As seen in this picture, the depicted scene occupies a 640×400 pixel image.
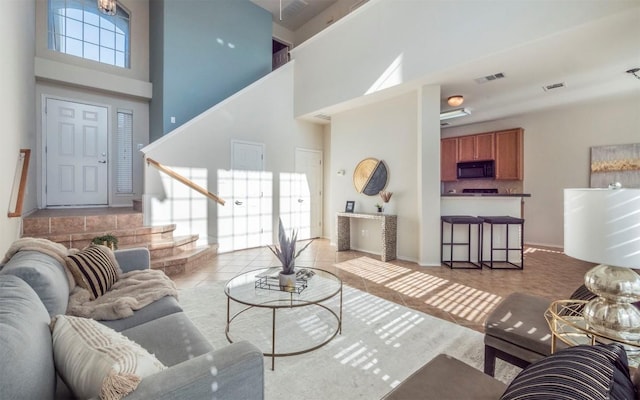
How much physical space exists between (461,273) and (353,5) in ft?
23.5

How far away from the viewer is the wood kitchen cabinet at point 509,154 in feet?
21.0

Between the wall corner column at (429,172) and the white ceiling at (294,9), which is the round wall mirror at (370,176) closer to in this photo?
the wall corner column at (429,172)

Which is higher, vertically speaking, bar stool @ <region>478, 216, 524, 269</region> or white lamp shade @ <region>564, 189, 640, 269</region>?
white lamp shade @ <region>564, 189, 640, 269</region>

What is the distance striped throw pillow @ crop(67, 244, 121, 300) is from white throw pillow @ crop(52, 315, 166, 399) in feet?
3.45

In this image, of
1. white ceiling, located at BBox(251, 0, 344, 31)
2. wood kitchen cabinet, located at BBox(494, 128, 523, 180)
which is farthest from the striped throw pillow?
wood kitchen cabinet, located at BBox(494, 128, 523, 180)

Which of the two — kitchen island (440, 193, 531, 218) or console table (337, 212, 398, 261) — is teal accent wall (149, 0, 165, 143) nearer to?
console table (337, 212, 398, 261)

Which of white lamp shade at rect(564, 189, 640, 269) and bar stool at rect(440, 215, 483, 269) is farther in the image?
bar stool at rect(440, 215, 483, 269)

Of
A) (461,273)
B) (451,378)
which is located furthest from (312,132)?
(451,378)

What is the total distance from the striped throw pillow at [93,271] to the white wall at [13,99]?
108cm

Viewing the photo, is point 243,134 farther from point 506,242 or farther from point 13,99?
point 506,242

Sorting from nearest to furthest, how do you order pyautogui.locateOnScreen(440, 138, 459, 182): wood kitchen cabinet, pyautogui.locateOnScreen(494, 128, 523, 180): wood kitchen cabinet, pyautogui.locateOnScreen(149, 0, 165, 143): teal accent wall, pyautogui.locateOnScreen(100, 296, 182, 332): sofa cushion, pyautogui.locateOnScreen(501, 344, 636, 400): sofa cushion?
pyautogui.locateOnScreen(501, 344, 636, 400): sofa cushion, pyautogui.locateOnScreen(100, 296, 182, 332): sofa cushion, pyautogui.locateOnScreen(149, 0, 165, 143): teal accent wall, pyautogui.locateOnScreen(494, 128, 523, 180): wood kitchen cabinet, pyautogui.locateOnScreen(440, 138, 459, 182): wood kitchen cabinet

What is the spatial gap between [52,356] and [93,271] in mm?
1219

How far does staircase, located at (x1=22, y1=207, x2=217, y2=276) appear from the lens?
367cm

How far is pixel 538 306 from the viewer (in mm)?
1805
